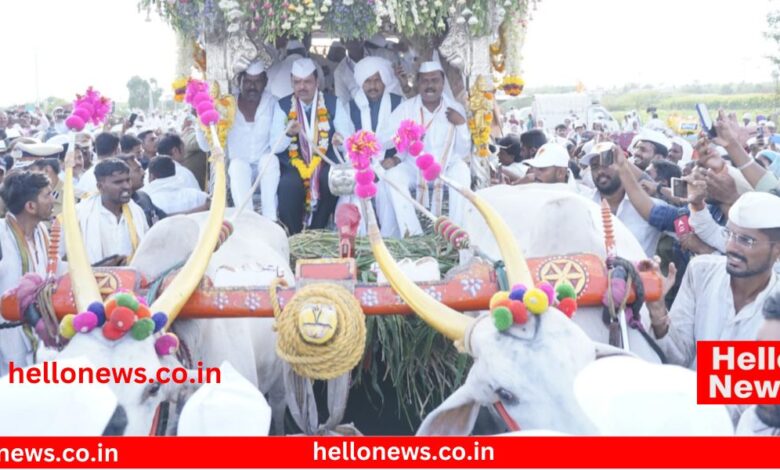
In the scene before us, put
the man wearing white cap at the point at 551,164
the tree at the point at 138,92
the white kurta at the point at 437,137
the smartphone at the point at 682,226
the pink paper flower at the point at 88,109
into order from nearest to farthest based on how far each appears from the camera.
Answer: the pink paper flower at the point at 88,109
the smartphone at the point at 682,226
the man wearing white cap at the point at 551,164
the white kurta at the point at 437,137
the tree at the point at 138,92

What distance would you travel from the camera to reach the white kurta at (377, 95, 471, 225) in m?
6.32

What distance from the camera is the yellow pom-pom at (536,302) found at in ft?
10.2

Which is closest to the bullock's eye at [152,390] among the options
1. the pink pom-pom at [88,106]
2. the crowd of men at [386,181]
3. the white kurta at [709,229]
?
the crowd of men at [386,181]

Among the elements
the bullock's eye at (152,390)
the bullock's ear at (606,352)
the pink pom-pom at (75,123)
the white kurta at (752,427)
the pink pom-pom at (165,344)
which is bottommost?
the white kurta at (752,427)

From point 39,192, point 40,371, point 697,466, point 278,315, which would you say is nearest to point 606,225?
point 278,315

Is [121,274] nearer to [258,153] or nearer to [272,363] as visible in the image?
[272,363]

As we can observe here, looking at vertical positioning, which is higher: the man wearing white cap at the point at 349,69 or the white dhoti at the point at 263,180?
the man wearing white cap at the point at 349,69

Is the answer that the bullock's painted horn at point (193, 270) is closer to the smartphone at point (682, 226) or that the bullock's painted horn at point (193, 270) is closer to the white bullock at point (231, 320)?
the white bullock at point (231, 320)

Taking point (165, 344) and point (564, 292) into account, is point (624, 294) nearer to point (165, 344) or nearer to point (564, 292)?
point (564, 292)

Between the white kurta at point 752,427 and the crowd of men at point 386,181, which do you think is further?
the crowd of men at point 386,181

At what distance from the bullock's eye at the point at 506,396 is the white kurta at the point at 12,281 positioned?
268cm

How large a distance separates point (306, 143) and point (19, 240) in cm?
217

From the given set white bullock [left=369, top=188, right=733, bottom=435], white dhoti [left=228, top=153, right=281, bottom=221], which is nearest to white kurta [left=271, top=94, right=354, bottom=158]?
white dhoti [left=228, top=153, right=281, bottom=221]

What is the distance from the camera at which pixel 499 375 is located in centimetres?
311
